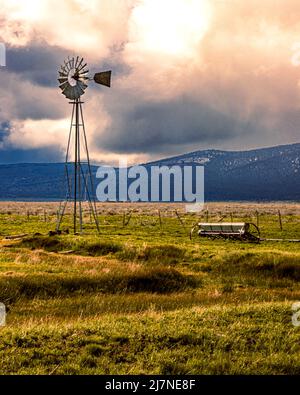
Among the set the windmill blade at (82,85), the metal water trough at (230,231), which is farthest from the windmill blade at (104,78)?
the metal water trough at (230,231)

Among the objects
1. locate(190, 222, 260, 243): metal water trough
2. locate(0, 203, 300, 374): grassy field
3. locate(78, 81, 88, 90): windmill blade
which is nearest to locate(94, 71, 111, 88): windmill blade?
locate(78, 81, 88, 90): windmill blade

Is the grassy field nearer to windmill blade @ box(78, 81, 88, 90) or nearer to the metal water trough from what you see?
the metal water trough

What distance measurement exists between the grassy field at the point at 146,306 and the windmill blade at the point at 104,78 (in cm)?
1443

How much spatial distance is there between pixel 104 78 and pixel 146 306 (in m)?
29.5

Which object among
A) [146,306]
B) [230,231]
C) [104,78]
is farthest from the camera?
[104,78]

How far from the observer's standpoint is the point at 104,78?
148 ft

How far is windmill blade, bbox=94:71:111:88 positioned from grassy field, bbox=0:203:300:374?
47.3ft

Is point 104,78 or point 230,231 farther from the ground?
point 104,78

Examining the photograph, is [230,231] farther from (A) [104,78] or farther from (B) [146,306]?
(B) [146,306]

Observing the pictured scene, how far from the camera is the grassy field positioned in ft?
37.1

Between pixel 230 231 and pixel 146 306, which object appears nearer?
pixel 146 306

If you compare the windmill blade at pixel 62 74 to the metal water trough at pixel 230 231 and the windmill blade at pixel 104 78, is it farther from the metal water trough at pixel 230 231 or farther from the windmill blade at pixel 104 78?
the metal water trough at pixel 230 231

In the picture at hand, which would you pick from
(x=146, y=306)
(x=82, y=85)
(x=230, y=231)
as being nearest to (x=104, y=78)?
(x=82, y=85)

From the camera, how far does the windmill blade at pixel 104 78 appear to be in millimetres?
44844
